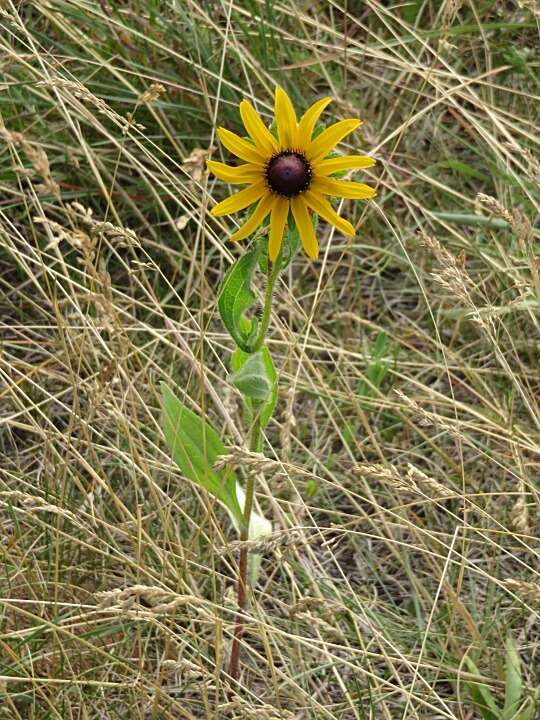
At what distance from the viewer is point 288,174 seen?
60.1 inches

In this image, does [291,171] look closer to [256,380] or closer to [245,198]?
[245,198]

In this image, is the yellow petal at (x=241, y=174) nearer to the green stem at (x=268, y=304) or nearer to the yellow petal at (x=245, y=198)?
the yellow petal at (x=245, y=198)

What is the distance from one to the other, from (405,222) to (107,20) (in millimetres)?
947

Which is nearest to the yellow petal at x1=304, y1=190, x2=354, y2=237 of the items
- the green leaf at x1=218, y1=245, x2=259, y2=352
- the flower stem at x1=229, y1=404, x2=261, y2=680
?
the green leaf at x1=218, y1=245, x2=259, y2=352

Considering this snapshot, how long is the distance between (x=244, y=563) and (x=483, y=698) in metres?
0.48

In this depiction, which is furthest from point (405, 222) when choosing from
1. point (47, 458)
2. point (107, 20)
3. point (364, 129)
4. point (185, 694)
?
point (185, 694)

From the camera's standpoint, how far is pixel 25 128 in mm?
2516

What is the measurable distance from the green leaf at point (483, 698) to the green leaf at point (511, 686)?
2cm

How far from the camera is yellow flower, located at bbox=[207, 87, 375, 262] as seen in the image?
1531 mm

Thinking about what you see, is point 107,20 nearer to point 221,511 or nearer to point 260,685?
point 221,511

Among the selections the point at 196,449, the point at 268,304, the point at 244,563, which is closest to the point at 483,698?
the point at 244,563

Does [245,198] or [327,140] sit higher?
[327,140]

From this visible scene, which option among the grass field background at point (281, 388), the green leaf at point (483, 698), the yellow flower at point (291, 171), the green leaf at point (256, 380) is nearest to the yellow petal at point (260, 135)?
the yellow flower at point (291, 171)

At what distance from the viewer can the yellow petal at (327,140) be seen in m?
1.53
